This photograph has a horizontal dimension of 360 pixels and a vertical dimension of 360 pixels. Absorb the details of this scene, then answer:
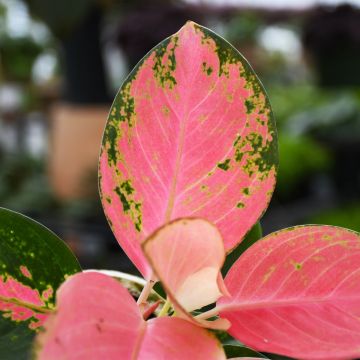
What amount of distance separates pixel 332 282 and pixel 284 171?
2536 millimetres

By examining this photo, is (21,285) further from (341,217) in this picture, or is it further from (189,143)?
(341,217)

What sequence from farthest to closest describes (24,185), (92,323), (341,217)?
(24,185) → (341,217) → (92,323)

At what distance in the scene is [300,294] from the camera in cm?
21

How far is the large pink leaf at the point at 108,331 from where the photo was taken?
16 centimetres

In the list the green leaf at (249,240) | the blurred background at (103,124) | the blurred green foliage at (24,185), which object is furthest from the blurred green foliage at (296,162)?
the green leaf at (249,240)

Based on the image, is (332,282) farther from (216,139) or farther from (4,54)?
(4,54)

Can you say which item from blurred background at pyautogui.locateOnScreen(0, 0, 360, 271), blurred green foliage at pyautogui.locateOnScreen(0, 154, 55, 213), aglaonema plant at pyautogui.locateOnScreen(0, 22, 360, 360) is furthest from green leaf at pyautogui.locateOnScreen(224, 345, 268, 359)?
blurred green foliage at pyautogui.locateOnScreen(0, 154, 55, 213)

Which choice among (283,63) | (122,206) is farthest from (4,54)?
(122,206)

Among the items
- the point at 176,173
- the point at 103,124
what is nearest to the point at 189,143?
the point at 176,173

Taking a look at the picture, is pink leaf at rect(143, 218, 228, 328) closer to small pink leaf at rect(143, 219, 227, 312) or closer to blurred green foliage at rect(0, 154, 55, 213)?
small pink leaf at rect(143, 219, 227, 312)

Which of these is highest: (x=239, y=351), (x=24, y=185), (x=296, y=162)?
(x=239, y=351)

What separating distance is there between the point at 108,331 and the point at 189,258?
0.03 metres

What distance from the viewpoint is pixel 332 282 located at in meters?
0.21

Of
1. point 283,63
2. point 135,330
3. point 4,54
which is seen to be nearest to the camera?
point 135,330
